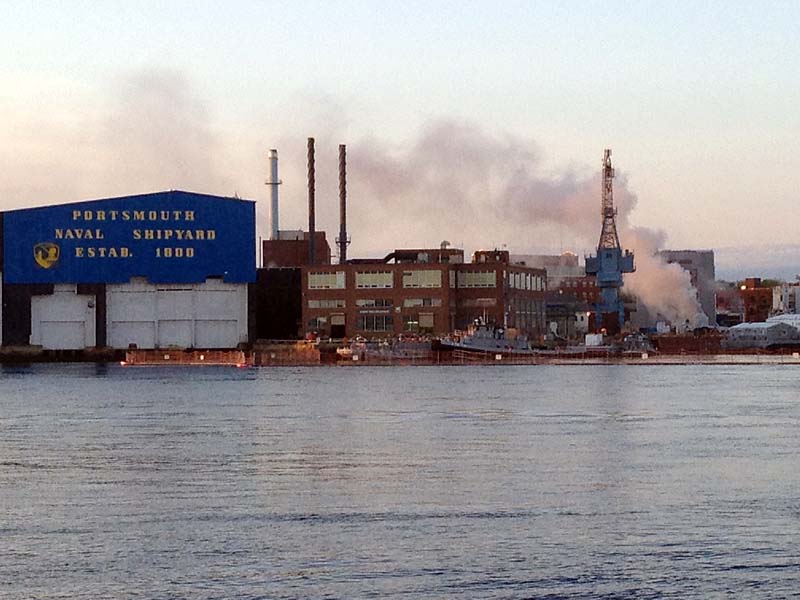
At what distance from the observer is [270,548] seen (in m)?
32.2

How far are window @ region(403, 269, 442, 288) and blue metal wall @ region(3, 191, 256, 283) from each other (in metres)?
19.3

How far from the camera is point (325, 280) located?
504ft

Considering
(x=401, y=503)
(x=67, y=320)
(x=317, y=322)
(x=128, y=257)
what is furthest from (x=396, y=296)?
(x=401, y=503)

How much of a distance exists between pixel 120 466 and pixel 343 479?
845 centimetres

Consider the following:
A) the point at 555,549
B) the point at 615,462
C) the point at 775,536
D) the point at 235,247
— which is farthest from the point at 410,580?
the point at 235,247

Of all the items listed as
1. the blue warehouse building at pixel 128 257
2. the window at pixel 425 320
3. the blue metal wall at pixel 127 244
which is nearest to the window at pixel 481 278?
the window at pixel 425 320

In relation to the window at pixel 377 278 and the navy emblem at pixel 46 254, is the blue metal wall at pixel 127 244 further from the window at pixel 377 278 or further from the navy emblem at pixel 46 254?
the window at pixel 377 278

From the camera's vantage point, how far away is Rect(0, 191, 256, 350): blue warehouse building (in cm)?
14162

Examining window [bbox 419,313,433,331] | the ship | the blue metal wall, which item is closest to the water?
the blue metal wall

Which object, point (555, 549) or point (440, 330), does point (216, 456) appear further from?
point (440, 330)

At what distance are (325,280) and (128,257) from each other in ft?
70.2

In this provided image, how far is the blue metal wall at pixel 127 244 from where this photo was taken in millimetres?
141625

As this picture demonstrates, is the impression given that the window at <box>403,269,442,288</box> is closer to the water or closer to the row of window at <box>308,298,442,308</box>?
the row of window at <box>308,298,442,308</box>

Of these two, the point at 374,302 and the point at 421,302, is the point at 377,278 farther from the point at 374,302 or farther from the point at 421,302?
the point at 421,302
